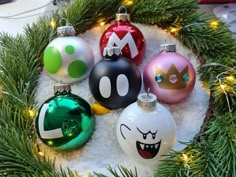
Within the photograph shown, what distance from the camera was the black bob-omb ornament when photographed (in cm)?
53

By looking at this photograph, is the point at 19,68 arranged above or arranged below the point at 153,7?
below

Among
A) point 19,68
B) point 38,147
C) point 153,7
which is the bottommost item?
point 38,147

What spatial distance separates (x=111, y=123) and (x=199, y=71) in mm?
191

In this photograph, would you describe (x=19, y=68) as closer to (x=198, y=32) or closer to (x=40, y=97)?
(x=40, y=97)

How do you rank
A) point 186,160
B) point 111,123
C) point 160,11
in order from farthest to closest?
point 160,11
point 111,123
point 186,160

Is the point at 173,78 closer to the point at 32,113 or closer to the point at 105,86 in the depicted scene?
the point at 105,86

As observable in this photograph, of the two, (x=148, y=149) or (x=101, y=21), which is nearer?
(x=148, y=149)

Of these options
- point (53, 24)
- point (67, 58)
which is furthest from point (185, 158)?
point (53, 24)

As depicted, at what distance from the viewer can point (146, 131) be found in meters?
0.46

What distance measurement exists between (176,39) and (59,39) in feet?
0.74

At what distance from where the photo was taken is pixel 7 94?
0.54 metres

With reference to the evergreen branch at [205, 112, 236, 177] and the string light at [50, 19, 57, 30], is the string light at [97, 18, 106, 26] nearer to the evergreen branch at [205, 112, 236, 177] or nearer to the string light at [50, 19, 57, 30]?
the string light at [50, 19, 57, 30]

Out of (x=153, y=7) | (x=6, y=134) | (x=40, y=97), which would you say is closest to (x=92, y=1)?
(x=153, y=7)

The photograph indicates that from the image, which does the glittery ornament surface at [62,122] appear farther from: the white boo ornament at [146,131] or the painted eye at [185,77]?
the painted eye at [185,77]
